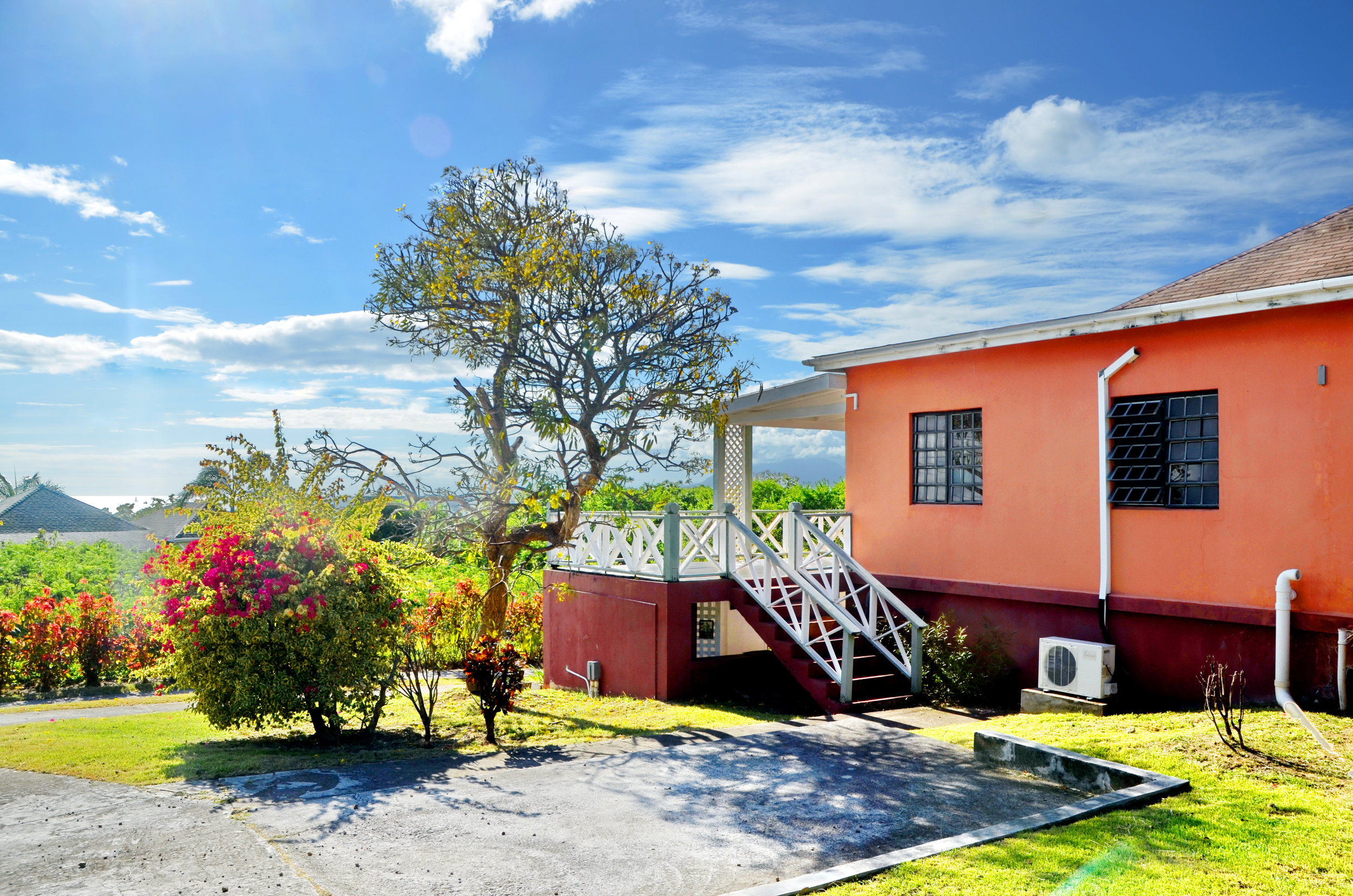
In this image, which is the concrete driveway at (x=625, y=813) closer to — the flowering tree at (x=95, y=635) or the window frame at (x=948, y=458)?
the window frame at (x=948, y=458)

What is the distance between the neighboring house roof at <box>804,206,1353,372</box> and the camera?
8.58 m

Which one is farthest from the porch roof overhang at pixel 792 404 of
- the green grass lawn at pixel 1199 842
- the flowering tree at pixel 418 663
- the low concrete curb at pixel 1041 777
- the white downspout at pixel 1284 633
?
the green grass lawn at pixel 1199 842

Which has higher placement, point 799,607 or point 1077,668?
point 799,607

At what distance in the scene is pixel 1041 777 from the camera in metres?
7.12

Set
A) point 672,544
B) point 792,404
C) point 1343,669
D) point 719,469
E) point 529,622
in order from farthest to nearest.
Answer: point 529,622 → point 792,404 → point 719,469 → point 672,544 → point 1343,669

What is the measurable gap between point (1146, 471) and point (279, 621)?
911 centimetres

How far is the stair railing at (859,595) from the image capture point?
10.9 metres

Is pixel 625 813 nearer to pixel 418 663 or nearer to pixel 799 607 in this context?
pixel 418 663

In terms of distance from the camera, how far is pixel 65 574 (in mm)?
21594

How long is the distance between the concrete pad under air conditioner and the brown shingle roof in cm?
436

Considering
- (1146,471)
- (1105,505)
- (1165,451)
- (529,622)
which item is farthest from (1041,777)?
(529,622)

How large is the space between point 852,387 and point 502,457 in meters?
5.11

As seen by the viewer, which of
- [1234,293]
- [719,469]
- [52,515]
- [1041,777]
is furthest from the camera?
[52,515]

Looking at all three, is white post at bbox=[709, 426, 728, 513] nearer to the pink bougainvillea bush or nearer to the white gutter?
the white gutter
